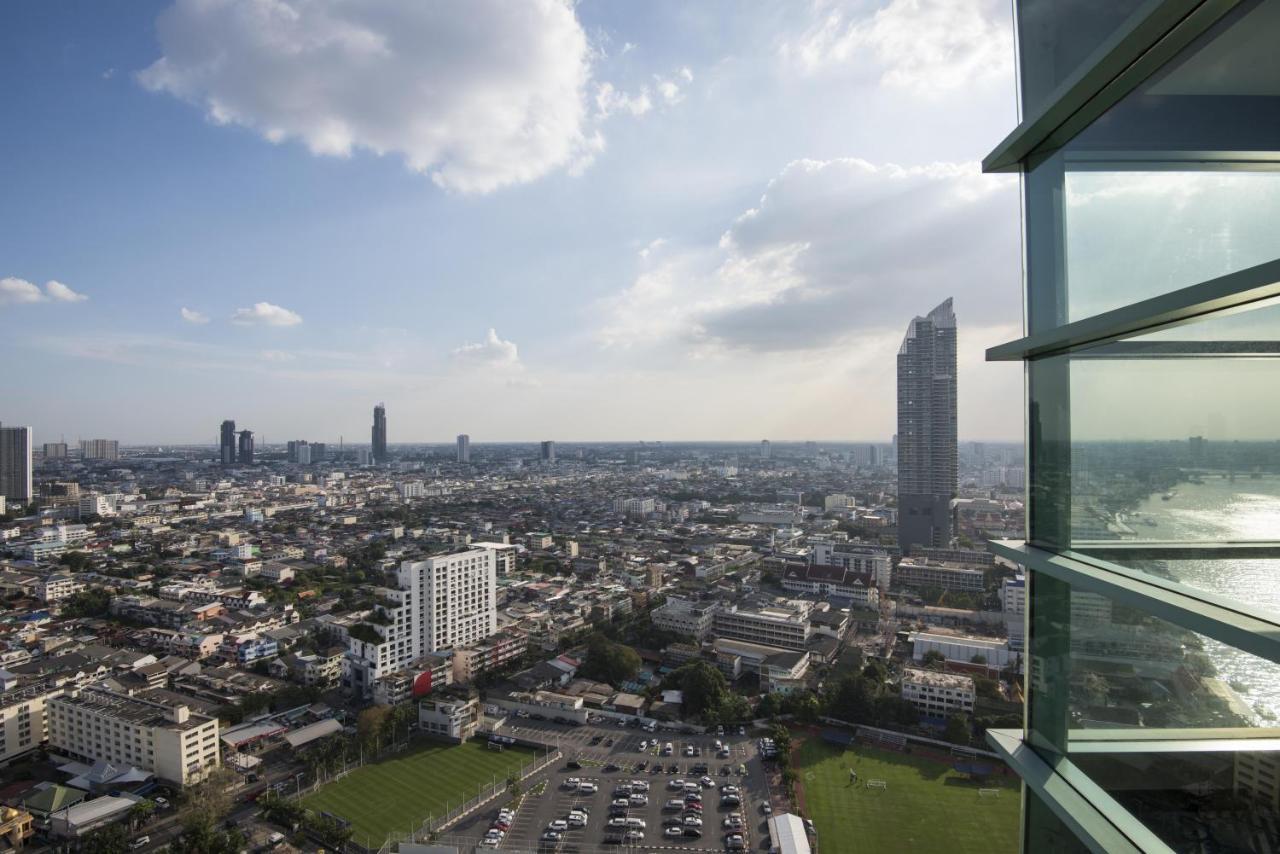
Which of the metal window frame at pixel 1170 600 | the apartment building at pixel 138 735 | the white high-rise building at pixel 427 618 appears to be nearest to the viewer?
the metal window frame at pixel 1170 600

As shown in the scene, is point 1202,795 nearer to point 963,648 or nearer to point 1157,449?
point 1157,449

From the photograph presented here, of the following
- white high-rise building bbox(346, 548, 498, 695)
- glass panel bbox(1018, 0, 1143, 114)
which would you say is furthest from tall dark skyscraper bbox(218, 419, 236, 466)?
glass panel bbox(1018, 0, 1143, 114)

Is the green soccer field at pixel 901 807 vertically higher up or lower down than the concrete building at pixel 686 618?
lower down

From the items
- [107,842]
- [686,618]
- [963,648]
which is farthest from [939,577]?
[107,842]

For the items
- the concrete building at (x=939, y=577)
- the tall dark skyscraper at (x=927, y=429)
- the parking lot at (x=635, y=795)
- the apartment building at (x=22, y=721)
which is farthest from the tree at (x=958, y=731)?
the tall dark skyscraper at (x=927, y=429)

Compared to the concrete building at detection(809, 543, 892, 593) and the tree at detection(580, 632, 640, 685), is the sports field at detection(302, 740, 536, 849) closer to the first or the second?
the tree at detection(580, 632, 640, 685)

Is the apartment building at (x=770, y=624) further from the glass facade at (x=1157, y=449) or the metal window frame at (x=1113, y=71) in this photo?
the metal window frame at (x=1113, y=71)

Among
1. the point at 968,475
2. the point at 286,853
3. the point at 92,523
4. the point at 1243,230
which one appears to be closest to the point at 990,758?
the point at 286,853
